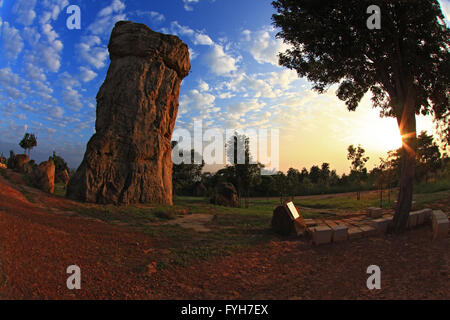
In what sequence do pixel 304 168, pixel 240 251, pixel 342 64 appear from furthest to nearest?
pixel 304 168 → pixel 342 64 → pixel 240 251

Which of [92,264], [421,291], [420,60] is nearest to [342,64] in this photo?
[420,60]

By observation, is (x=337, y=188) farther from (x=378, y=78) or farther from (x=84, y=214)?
(x=84, y=214)

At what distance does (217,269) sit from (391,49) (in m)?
9.32

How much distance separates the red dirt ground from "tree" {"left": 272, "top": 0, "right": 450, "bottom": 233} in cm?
275

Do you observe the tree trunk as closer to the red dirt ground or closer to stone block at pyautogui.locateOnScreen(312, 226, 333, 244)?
the red dirt ground

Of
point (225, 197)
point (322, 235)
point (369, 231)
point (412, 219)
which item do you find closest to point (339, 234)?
point (322, 235)

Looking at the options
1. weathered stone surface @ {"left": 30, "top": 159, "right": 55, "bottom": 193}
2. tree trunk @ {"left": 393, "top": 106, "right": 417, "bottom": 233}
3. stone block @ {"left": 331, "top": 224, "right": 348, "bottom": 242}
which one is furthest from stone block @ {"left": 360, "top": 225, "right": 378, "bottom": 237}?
weathered stone surface @ {"left": 30, "top": 159, "right": 55, "bottom": 193}

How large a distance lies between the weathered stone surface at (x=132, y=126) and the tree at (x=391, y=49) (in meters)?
8.66

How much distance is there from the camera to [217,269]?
5.12m

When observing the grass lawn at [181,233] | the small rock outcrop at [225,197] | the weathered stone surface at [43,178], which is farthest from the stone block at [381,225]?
the weathered stone surface at [43,178]

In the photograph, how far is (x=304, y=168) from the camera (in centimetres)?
5734

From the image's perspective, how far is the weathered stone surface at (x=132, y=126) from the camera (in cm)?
1256

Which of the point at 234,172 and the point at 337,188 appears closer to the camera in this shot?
the point at 234,172
